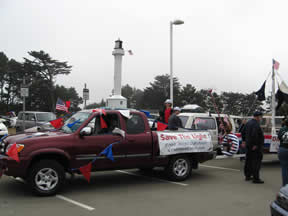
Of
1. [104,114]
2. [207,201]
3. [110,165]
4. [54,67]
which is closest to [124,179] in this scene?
[110,165]

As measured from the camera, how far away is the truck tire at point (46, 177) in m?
6.09

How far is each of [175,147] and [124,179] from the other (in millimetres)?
1691

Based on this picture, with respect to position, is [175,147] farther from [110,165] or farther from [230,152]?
[230,152]

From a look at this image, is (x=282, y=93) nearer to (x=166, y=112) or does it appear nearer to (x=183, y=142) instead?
(x=166, y=112)

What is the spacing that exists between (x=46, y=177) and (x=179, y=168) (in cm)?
345

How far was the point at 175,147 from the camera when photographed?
7.79m

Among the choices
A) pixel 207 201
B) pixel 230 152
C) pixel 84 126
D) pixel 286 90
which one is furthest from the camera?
pixel 286 90

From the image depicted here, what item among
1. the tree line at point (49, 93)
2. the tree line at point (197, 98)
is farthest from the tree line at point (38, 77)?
the tree line at point (197, 98)

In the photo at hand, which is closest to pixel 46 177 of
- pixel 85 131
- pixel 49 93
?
pixel 85 131

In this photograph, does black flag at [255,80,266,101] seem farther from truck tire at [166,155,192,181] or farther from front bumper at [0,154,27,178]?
front bumper at [0,154,27,178]

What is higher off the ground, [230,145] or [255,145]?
[255,145]

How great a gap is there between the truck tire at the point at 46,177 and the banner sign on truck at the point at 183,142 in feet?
8.38

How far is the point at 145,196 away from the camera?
6.55 m

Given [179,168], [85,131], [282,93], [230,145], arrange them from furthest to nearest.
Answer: [282,93]
[230,145]
[179,168]
[85,131]
